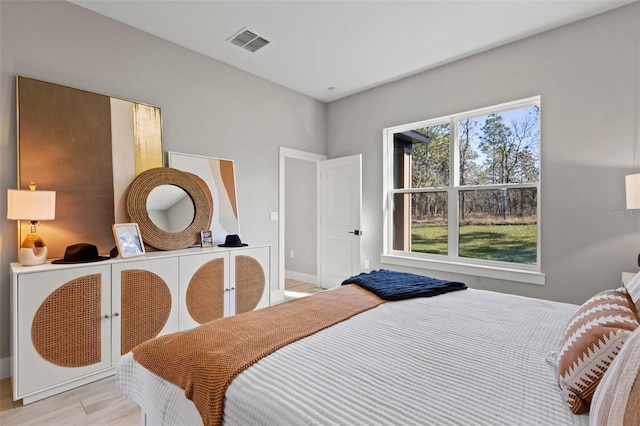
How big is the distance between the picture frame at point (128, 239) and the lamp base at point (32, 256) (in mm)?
431

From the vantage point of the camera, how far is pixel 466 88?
11.3ft

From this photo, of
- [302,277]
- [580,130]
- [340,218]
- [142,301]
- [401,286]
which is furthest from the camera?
[302,277]

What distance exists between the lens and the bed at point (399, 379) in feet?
2.72

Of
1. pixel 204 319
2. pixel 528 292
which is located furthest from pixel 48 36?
pixel 528 292

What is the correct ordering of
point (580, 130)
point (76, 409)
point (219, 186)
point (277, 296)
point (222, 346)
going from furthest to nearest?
point (277, 296)
point (219, 186)
point (580, 130)
point (76, 409)
point (222, 346)

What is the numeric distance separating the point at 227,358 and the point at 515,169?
3.30 meters

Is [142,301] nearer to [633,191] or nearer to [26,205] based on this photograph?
[26,205]

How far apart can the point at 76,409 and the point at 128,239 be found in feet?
3.76

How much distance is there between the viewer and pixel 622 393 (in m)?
0.66

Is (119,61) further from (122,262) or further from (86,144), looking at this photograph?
(122,262)

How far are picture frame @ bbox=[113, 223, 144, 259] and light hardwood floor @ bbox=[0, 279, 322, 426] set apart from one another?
35.9 inches

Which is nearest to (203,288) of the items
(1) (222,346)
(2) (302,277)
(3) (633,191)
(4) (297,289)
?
(1) (222,346)

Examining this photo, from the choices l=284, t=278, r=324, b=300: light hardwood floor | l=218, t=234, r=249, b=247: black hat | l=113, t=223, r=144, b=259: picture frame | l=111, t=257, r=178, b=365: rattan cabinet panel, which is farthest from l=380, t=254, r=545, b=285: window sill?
l=113, t=223, r=144, b=259: picture frame

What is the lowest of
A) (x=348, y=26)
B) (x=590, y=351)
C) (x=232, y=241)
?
(x=590, y=351)
